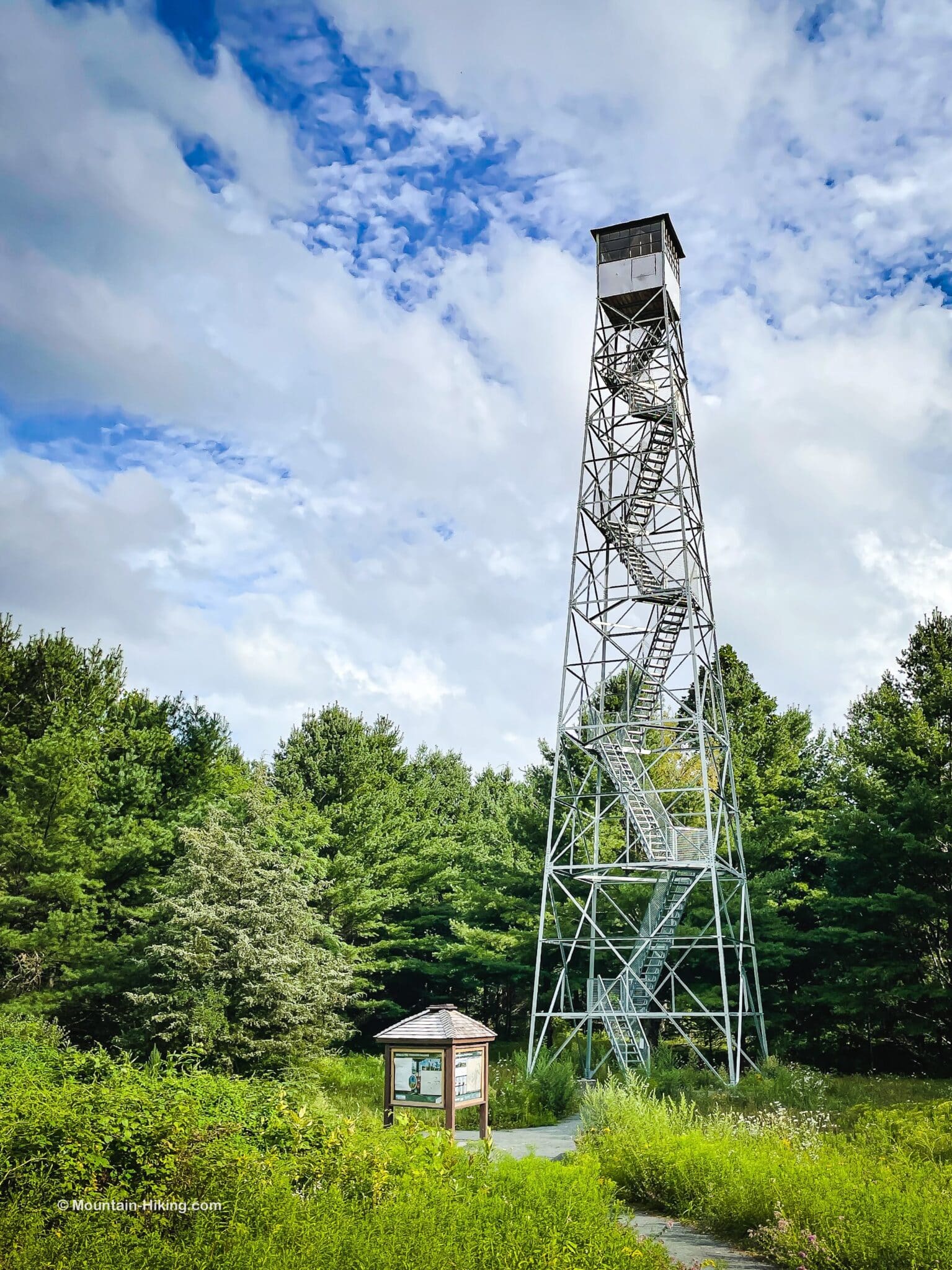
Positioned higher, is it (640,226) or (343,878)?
(640,226)

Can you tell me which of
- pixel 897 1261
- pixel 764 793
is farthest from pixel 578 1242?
pixel 764 793

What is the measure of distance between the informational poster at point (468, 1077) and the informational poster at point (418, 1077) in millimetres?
247

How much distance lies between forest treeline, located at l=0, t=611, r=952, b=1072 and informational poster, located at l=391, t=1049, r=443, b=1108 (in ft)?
20.8

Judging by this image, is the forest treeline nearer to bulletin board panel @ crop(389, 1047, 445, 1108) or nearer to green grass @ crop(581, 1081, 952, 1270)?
bulletin board panel @ crop(389, 1047, 445, 1108)

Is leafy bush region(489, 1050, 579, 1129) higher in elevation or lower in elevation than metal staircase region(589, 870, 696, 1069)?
lower

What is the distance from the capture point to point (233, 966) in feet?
68.1

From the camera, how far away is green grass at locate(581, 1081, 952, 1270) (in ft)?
27.5

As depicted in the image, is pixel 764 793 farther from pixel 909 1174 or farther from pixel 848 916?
pixel 909 1174

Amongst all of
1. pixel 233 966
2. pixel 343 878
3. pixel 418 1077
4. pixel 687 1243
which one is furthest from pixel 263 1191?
pixel 343 878

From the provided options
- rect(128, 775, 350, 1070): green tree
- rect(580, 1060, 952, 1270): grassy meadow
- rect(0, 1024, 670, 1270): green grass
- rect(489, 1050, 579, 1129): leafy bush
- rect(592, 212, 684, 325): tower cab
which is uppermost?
rect(592, 212, 684, 325): tower cab

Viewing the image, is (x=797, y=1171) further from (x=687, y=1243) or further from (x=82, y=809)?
(x=82, y=809)

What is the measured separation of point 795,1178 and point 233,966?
13846 mm

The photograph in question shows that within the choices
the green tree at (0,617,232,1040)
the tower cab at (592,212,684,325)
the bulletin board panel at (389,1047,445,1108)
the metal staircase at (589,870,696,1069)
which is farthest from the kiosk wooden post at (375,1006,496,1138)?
the tower cab at (592,212,684,325)

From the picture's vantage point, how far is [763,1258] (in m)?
9.55
